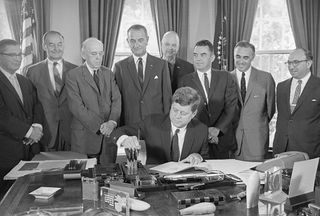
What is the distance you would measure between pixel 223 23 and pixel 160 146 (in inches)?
140

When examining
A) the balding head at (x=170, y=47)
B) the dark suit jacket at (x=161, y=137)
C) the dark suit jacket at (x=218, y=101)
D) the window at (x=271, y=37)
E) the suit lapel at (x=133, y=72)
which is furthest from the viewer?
the window at (x=271, y=37)

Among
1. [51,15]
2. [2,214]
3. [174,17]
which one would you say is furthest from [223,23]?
[2,214]

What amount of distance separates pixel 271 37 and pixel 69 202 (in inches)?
210

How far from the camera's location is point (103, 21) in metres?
5.99

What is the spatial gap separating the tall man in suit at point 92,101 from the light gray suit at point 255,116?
133 centimetres

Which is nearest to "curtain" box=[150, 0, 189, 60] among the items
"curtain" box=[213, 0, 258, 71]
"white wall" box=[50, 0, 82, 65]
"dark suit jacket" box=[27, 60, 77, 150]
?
"curtain" box=[213, 0, 258, 71]

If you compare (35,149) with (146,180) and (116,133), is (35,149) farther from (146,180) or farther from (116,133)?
(146,180)

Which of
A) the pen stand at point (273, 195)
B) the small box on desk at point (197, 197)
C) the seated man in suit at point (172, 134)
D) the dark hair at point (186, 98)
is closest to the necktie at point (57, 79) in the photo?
the seated man in suit at point (172, 134)

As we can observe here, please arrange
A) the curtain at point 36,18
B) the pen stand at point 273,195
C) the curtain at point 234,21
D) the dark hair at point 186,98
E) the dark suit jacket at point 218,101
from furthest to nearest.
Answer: the curtain at point 234,21 → the curtain at point 36,18 → the dark suit jacket at point 218,101 → the dark hair at point 186,98 → the pen stand at point 273,195

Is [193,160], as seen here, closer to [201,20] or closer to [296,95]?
[296,95]

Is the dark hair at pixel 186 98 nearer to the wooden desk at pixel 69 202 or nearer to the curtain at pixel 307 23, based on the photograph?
the wooden desk at pixel 69 202

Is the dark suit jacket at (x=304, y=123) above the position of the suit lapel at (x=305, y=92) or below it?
below

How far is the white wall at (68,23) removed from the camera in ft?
19.6

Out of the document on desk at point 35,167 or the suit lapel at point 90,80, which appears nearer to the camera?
the document on desk at point 35,167
